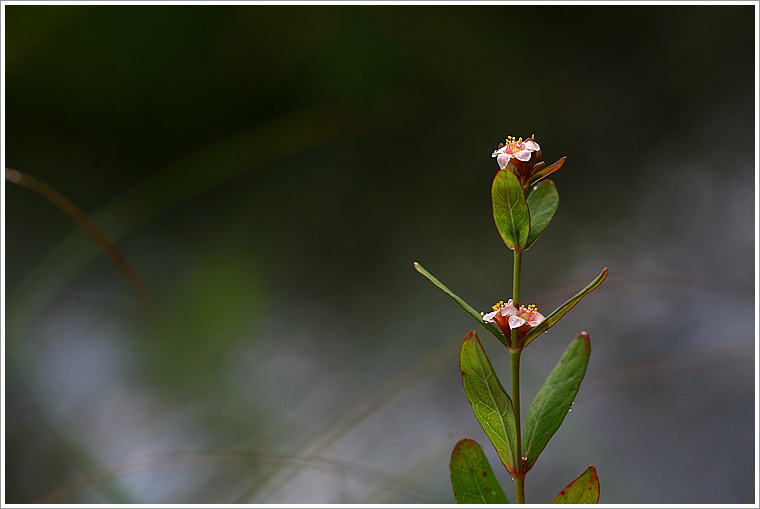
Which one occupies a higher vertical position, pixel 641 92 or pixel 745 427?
pixel 641 92

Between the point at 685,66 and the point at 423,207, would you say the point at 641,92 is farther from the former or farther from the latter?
the point at 423,207

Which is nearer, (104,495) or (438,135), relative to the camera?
(104,495)

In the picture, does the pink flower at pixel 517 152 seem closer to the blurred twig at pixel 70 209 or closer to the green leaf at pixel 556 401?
the green leaf at pixel 556 401

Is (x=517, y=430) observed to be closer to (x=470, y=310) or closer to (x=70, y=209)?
(x=470, y=310)

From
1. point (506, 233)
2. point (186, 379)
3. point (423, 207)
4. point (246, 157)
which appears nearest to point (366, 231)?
point (423, 207)

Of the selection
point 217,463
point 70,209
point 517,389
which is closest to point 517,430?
point 517,389

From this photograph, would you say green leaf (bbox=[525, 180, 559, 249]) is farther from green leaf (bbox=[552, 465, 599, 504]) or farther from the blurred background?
the blurred background

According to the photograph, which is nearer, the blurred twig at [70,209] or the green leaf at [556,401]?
the green leaf at [556,401]

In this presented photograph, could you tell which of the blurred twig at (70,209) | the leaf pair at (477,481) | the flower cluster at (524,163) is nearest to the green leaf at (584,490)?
the leaf pair at (477,481)
